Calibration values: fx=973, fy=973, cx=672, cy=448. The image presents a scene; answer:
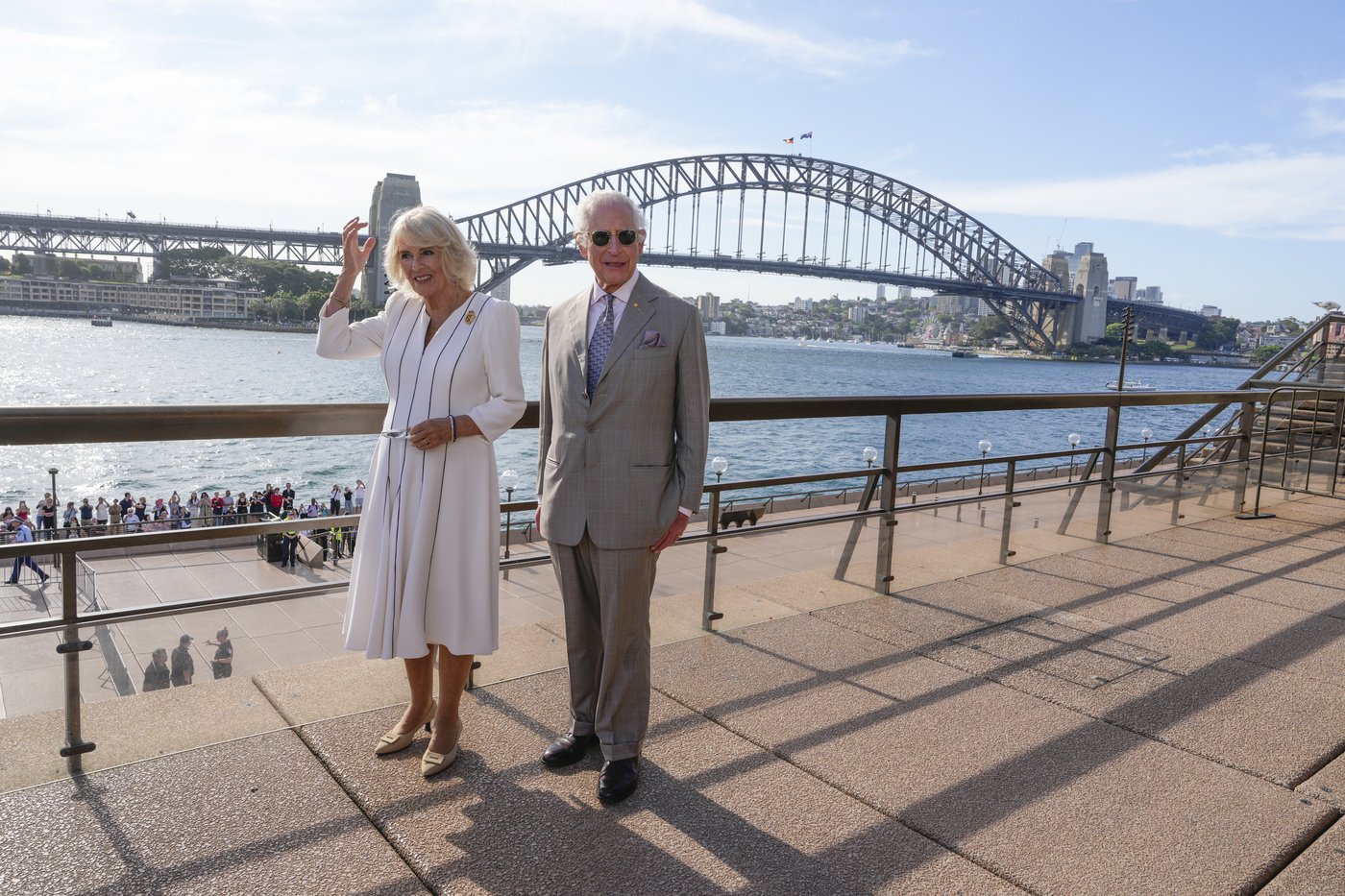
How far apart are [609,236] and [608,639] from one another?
84 cm

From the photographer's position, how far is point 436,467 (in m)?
1.98

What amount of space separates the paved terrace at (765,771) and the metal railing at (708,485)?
0.10m

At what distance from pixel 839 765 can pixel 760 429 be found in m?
43.9

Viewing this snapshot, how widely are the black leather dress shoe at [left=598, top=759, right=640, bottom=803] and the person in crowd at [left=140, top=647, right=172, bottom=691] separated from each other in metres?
1.02

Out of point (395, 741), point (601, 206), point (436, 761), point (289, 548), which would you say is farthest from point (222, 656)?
point (601, 206)

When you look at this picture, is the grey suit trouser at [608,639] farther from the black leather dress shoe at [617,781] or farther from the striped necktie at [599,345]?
the striped necktie at [599,345]

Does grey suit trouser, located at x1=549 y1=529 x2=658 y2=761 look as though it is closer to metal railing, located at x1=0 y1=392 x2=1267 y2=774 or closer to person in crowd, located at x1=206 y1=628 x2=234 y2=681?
metal railing, located at x1=0 y1=392 x2=1267 y2=774

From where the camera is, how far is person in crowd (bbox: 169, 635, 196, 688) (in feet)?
7.07

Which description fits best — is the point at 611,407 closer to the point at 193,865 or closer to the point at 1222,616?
the point at 193,865

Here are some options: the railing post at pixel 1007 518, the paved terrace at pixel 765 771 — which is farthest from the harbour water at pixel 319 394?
the railing post at pixel 1007 518

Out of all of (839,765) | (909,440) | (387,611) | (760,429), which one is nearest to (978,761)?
(839,765)

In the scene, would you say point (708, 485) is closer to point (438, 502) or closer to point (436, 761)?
point (438, 502)

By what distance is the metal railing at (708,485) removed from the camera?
1896 millimetres

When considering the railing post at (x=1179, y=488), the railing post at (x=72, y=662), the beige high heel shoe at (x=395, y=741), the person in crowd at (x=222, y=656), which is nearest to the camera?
the railing post at (x=72, y=662)
